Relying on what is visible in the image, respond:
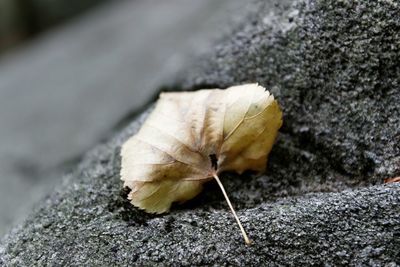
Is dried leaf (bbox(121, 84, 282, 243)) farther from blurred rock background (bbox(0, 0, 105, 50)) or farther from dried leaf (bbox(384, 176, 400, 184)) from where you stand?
blurred rock background (bbox(0, 0, 105, 50))

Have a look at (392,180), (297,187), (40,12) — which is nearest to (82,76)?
(40,12)

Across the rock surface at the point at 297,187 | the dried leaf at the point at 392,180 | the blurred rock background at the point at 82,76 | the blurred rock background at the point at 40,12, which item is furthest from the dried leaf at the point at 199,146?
the blurred rock background at the point at 40,12

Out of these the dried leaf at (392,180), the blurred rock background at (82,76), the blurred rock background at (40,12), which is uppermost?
the blurred rock background at (40,12)

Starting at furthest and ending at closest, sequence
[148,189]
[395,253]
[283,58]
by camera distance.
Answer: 1. [283,58]
2. [148,189]
3. [395,253]

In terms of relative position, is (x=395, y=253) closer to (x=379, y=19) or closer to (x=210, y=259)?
(x=210, y=259)

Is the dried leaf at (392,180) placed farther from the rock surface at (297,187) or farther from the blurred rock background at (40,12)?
the blurred rock background at (40,12)

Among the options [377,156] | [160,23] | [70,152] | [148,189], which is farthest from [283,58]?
[160,23]
